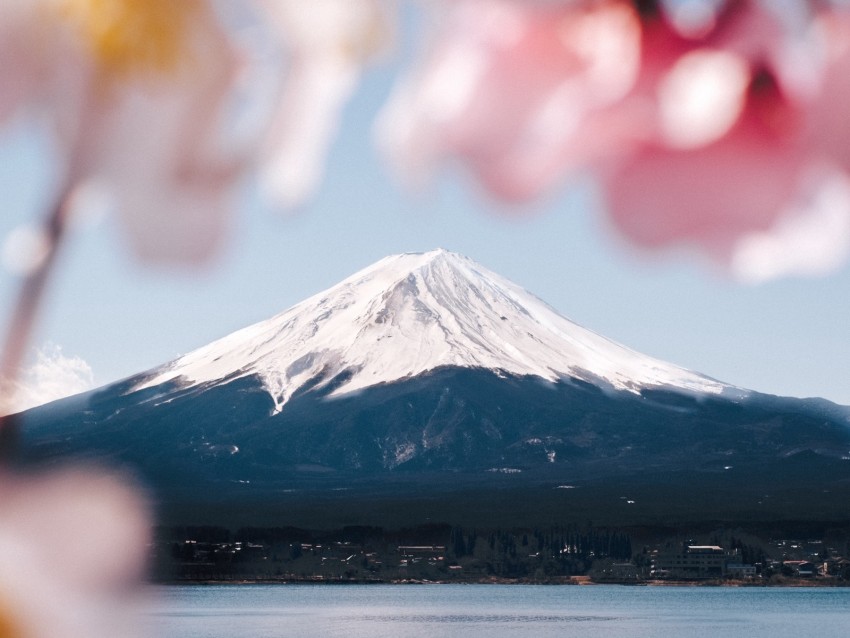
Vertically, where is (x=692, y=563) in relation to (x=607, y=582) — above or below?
above

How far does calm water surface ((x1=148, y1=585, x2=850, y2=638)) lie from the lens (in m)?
50.0

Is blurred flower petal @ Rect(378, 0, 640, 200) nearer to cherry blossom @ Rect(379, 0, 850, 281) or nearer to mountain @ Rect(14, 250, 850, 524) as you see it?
cherry blossom @ Rect(379, 0, 850, 281)

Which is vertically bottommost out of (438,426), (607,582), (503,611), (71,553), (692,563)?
(503,611)

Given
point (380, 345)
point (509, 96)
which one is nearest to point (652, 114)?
point (509, 96)

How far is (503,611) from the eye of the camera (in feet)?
209

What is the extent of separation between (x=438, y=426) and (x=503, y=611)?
24580mm

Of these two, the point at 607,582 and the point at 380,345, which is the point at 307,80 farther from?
the point at 380,345

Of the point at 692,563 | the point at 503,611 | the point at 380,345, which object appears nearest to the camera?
the point at 503,611

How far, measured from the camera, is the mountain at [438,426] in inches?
2756

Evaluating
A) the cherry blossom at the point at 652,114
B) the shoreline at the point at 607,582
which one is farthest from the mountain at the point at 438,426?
the cherry blossom at the point at 652,114

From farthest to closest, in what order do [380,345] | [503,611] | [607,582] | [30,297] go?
[380,345]
[607,582]
[503,611]
[30,297]

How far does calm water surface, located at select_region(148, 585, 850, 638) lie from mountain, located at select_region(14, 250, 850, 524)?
Answer: 5.73m

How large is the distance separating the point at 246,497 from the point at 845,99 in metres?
71.2

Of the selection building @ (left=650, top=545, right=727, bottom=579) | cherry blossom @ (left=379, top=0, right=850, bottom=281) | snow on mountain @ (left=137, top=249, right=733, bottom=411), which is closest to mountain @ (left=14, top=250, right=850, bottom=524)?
snow on mountain @ (left=137, top=249, right=733, bottom=411)
